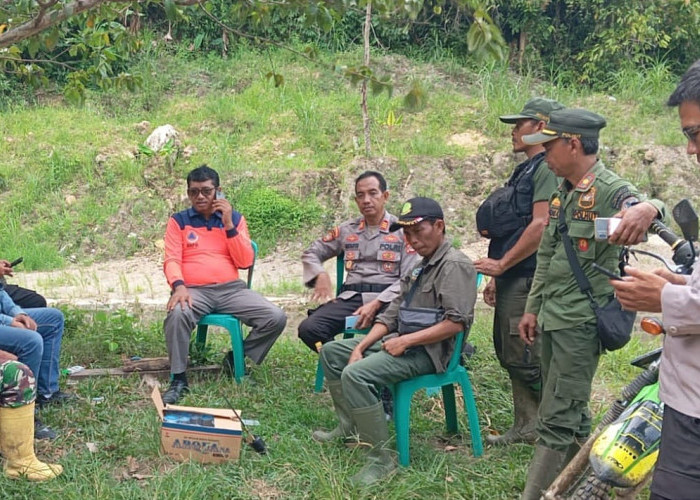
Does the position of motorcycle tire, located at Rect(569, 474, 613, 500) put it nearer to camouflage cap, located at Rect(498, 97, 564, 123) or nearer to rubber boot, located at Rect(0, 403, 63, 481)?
camouflage cap, located at Rect(498, 97, 564, 123)

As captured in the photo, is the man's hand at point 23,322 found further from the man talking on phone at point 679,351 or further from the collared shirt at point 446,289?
the man talking on phone at point 679,351

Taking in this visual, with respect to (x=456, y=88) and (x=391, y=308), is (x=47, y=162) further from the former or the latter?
(x=391, y=308)

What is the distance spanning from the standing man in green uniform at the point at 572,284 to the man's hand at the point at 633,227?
1.64ft

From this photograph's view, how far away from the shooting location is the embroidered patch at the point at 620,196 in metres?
3.29

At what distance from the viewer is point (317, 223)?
10.1 m

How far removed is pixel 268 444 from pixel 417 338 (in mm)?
1029

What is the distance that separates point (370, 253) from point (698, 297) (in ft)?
10.9

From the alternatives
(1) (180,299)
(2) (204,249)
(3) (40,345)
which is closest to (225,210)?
(2) (204,249)

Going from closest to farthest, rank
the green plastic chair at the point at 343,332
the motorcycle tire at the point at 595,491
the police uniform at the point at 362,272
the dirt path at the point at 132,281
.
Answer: the motorcycle tire at the point at 595,491, the green plastic chair at the point at 343,332, the police uniform at the point at 362,272, the dirt path at the point at 132,281

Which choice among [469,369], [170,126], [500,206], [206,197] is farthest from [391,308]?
[170,126]

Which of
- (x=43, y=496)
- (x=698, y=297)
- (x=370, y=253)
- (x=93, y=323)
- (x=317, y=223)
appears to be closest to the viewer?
(x=698, y=297)

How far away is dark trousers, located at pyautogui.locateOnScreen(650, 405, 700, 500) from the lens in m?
2.24

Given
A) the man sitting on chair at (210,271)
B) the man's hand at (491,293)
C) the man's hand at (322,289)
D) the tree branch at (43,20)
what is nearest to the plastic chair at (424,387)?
the man's hand at (491,293)

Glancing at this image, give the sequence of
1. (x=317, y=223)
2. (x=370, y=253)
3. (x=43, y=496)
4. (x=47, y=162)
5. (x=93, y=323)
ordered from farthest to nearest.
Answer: (x=47, y=162)
(x=317, y=223)
(x=93, y=323)
(x=370, y=253)
(x=43, y=496)
